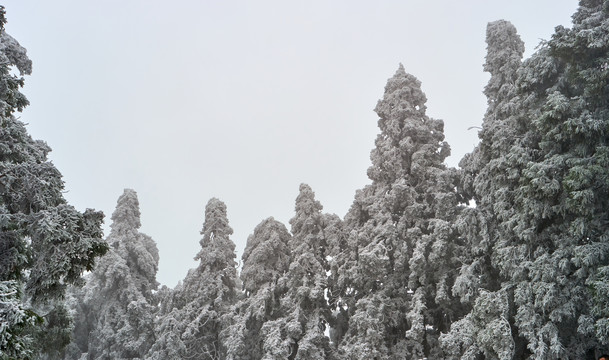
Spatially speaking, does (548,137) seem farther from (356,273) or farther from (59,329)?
(59,329)

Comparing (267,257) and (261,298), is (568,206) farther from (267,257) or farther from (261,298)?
(267,257)

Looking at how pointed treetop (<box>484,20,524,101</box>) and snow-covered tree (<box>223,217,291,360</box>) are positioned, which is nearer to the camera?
pointed treetop (<box>484,20,524,101</box>)

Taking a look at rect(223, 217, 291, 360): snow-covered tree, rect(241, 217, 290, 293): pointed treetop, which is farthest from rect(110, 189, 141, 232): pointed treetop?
rect(241, 217, 290, 293): pointed treetop

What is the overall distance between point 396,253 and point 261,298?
234 inches

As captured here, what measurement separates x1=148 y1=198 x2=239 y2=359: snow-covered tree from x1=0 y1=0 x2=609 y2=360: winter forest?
0.25 feet

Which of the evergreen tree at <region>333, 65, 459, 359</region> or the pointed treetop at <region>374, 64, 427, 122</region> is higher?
the pointed treetop at <region>374, 64, 427, 122</region>

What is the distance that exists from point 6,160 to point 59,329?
556 cm

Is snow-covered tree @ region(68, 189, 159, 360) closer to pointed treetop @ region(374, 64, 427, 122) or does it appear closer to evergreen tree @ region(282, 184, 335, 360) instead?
evergreen tree @ region(282, 184, 335, 360)

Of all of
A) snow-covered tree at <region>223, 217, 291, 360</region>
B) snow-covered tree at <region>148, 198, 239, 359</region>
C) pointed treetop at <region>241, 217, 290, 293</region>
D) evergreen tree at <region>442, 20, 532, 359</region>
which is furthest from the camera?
pointed treetop at <region>241, 217, 290, 293</region>

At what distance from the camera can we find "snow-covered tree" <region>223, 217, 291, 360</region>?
19.2 meters

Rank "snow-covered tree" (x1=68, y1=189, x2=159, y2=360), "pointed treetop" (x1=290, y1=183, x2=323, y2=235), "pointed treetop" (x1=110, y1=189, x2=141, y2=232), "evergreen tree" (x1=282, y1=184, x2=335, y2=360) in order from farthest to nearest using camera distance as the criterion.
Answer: "pointed treetop" (x1=110, y1=189, x2=141, y2=232), "snow-covered tree" (x1=68, y1=189, x2=159, y2=360), "pointed treetop" (x1=290, y1=183, x2=323, y2=235), "evergreen tree" (x1=282, y1=184, x2=335, y2=360)

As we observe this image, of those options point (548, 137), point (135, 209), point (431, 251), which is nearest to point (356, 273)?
point (431, 251)

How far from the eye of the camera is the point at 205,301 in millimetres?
22375

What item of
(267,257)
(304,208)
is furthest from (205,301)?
(304,208)
